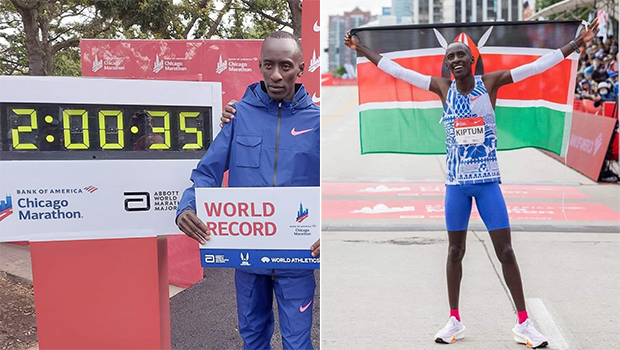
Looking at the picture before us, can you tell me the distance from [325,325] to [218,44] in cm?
267

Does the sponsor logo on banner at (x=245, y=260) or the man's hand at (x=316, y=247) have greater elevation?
the man's hand at (x=316, y=247)

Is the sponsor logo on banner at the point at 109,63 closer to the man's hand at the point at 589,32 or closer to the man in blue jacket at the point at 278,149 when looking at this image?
the man in blue jacket at the point at 278,149

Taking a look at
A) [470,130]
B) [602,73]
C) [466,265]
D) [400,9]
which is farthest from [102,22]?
[400,9]

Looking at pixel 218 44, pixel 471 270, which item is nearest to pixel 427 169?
pixel 471 270

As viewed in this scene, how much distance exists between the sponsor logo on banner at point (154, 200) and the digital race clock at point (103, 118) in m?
0.16

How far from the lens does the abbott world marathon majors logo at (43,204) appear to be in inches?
114

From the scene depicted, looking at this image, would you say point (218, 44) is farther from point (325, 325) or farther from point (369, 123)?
point (325, 325)

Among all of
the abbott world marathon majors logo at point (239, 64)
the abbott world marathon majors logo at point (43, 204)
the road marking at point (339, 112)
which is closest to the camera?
the abbott world marathon majors logo at point (43, 204)

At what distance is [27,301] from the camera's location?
122 inches

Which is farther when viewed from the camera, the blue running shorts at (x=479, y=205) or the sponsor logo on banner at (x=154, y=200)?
the blue running shorts at (x=479, y=205)

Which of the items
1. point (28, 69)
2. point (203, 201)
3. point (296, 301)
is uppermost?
point (28, 69)

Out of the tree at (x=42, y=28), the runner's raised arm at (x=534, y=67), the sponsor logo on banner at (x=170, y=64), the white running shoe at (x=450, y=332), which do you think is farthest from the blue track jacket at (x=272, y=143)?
the white running shoe at (x=450, y=332)

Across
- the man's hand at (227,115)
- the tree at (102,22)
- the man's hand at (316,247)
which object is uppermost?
the tree at (102,22)

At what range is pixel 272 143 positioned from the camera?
9.99 ft
